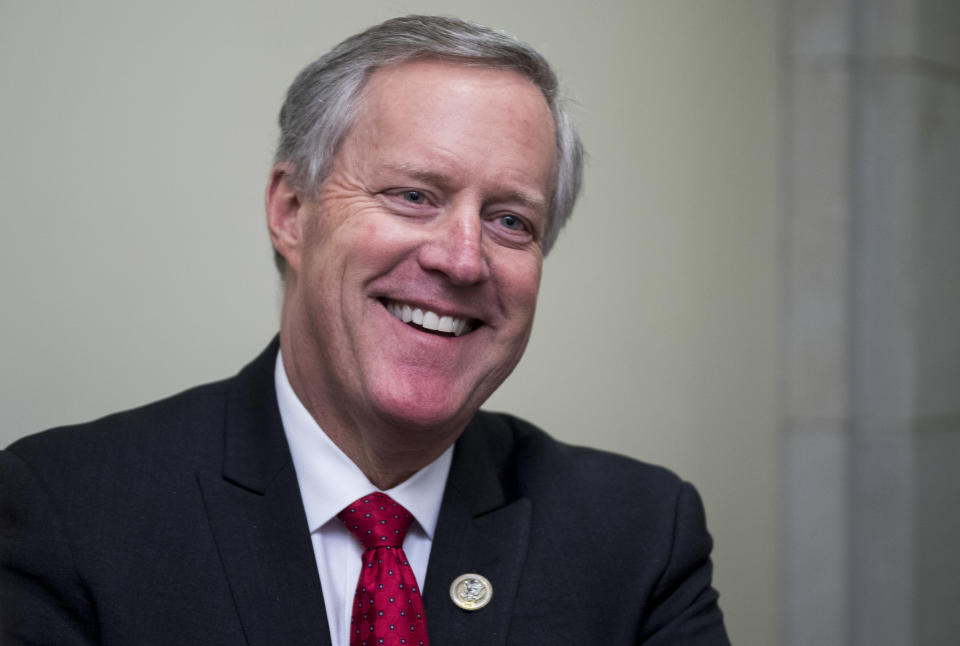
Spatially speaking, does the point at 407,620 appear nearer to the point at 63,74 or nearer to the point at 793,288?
the point at 63,74

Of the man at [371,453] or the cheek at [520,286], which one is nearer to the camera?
the man at [371,453]

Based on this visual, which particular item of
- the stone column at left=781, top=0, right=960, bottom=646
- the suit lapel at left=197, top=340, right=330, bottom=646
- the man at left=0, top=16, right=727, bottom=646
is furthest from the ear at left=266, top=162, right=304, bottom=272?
the stone column at left=781, top=0, right=960, bottom=646


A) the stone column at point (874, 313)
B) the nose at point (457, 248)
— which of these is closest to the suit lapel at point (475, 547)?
the nose at point (457, 248)

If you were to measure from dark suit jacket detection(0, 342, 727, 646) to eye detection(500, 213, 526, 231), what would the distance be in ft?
1.42

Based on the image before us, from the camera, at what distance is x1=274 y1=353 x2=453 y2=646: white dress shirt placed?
160 cm

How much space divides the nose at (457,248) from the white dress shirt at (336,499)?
0.37 m

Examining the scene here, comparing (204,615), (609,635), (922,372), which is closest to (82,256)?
(204,615)

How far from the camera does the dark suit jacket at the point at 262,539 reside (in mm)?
1445

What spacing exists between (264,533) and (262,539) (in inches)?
0.4

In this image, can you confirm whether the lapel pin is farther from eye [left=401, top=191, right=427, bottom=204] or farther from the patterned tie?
eye [left=401, top=191, right=427, bottom=204]

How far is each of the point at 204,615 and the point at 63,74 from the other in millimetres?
1104

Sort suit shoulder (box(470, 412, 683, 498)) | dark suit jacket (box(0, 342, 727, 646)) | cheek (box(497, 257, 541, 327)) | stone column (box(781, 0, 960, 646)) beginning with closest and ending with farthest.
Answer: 1. dark suit jacket (box(0, 342, 727, 646))
2. cheek (box(497, 257, 541, 327))
3. suit shoulder (box(470, 412, 683, 498))
4. stone column (box(781, 0, 960, 646))

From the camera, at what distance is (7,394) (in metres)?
1.87

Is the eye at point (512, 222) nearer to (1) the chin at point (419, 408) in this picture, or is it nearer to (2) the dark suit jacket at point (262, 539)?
(1) the chin at point (419, 408)
